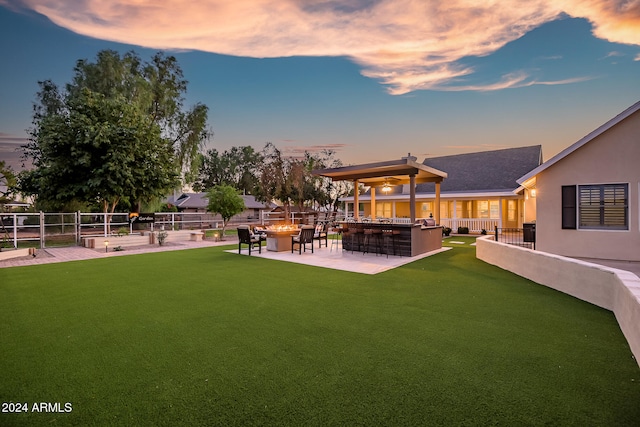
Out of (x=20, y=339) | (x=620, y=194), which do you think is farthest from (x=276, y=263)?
(x=620, y=194)

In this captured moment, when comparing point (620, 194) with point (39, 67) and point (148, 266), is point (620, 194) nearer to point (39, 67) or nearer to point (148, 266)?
point (148, 266)

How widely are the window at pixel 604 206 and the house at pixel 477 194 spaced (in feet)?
31.4

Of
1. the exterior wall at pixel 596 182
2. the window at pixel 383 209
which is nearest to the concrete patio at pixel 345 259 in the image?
the exterior wall at pixel 596 182

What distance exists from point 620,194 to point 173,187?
21.7m

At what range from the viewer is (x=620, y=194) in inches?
350

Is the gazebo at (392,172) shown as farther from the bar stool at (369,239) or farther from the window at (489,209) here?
the window at (489,209)

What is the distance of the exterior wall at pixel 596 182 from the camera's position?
8.64 metres

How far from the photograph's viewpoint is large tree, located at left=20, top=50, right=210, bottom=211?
16.0 metres

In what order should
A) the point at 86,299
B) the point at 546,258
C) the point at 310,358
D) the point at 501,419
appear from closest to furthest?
the point at 501,419, the point at 310,358, the point at 86,299, the point at 546,258

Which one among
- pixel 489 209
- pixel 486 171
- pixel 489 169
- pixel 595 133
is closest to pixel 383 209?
pixel 489 209

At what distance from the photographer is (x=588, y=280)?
5.61 m

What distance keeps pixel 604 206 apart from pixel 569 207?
2.67ft

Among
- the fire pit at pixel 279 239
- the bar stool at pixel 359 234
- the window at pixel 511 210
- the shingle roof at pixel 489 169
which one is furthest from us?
the shingle roof at pixel 489 169

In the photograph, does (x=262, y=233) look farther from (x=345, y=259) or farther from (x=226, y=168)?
(x=226, y=168)
